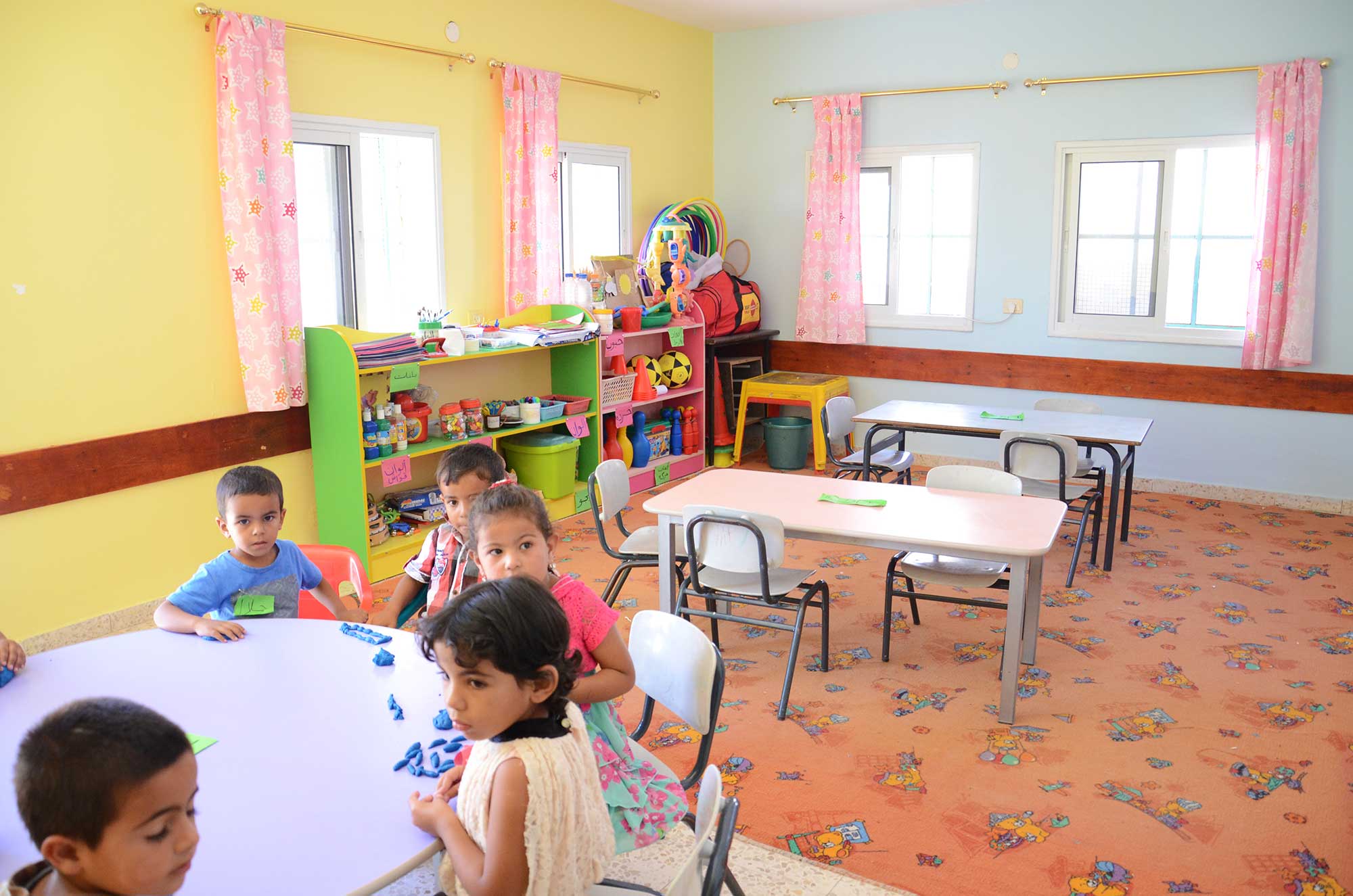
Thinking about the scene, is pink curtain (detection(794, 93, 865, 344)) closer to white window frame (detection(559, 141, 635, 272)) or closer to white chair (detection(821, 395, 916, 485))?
white window frame (detection(559, 141, 635, 272))

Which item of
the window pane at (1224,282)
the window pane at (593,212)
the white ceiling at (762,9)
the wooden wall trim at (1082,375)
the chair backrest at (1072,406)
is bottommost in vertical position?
the chair backrest at (1072,406)

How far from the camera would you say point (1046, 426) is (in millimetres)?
5199

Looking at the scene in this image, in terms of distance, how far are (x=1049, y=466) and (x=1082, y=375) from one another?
215 cm

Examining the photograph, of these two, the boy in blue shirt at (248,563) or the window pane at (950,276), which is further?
the window pane at (950,276)

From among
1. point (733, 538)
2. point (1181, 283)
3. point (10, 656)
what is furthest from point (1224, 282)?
point (10, 656)

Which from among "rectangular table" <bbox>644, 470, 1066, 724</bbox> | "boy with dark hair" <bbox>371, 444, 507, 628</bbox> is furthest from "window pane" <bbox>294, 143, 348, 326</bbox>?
"boy with dark hair" <bbox>371, 444, 507, 628</bbox>

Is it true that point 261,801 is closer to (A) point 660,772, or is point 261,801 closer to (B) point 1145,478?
(A) point 660,772

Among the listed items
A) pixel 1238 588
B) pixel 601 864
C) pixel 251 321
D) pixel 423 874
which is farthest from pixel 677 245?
pixel 601 864

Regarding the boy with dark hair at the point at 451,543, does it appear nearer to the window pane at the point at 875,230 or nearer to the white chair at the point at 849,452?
the white chair at the point at 849,452

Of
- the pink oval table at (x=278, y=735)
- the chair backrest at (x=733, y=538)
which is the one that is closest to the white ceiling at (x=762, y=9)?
the chair backrest at (x=733, y=538)

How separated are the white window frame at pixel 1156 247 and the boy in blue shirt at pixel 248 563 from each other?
539 centimetres

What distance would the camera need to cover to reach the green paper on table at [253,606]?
2520 millimetres

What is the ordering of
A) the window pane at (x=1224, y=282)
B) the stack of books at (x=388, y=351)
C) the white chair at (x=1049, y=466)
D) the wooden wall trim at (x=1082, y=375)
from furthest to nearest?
the window pane at (x=1224, y=282) < the wooden wall trim at (x=1082, y=375) < the white chair at (x=1049, y=466) < the stack of books at (x=388, y=351)

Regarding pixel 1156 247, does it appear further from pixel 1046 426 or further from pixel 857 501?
pixel 857 501
